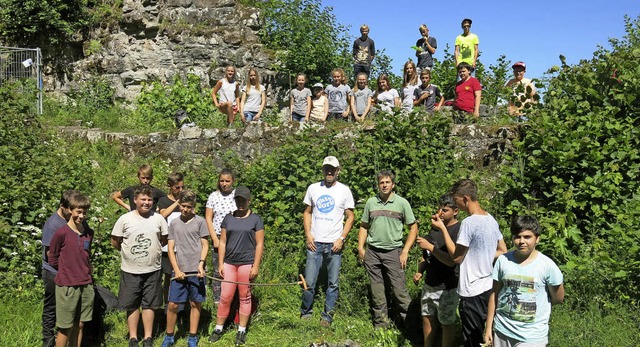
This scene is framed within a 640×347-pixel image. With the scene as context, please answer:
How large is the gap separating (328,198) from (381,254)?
31.1 inches

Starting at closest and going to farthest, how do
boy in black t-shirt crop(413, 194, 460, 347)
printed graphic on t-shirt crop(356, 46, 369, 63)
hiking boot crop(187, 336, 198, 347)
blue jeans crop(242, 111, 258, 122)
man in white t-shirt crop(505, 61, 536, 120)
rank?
1. boy in black t-shirt crop(413, 194, 460, 347)
2. hiking boot crop(187, 336, 198, 347)
3. man in white t-shirt crop(505, 61, 536, 120)
4. blue jeans crop(242, 111, 258, 122)
5. printed graphic on t-shirt crop(356, 46, 369, 63)

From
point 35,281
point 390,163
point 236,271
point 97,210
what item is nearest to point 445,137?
point 390,163

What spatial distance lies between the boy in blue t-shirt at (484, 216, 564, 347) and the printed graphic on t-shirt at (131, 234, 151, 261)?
314cm

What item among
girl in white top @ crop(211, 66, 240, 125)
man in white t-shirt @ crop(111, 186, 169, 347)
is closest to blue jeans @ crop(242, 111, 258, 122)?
girl in white top @ crop(211, 66, 240, 125)

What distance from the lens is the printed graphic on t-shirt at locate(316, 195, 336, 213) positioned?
5.73 metres

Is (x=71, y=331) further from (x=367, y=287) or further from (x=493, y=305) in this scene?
(x=493, y=305)

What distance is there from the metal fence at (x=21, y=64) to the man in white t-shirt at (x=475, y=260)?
33.1ft

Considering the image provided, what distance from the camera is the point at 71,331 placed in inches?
199

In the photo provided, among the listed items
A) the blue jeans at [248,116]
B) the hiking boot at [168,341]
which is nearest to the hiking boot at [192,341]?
the hiking boot at [168,341]

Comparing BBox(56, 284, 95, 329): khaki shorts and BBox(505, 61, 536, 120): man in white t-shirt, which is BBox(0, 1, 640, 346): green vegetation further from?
BBox(56, 284, 95, 329): khaki shorts

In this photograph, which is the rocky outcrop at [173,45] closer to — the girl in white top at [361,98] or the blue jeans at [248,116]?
the blue jeans at [248,116]

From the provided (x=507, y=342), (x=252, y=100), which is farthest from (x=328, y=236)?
(x=252, y=100)

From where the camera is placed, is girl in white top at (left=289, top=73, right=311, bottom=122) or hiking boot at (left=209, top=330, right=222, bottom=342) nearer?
hiking boot at (left=209, top=330, right=222, bottom=342)

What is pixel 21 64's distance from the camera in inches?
489
